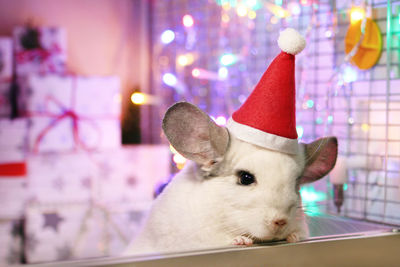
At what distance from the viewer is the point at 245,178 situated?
2.17ft

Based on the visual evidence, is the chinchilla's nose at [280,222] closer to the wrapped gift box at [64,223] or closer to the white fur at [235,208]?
the white fur at [235,208]

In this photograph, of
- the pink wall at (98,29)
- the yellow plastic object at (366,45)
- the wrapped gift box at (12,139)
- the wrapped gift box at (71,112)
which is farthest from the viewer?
the pink wall at (98,29)

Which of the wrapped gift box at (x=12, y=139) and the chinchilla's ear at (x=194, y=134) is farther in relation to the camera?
the wrapped gift box at (x=12, y=139)

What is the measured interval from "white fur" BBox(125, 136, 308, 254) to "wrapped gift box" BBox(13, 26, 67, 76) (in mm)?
1952

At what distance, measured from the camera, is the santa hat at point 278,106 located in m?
0.66

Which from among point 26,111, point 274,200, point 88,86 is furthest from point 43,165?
point 274,200

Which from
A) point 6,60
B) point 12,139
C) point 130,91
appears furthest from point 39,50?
point 130,91

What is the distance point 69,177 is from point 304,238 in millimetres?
1796

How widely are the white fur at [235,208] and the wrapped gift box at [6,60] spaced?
1932mm

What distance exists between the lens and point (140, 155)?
243 cm

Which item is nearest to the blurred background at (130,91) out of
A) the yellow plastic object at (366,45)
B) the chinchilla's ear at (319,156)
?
the yellow plastic object at (366,45)

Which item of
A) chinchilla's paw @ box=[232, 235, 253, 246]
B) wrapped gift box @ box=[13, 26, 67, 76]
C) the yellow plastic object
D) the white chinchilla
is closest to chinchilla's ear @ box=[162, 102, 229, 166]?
the white chinchilla

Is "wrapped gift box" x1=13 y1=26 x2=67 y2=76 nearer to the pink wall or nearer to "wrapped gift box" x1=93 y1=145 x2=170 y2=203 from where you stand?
the pink wall

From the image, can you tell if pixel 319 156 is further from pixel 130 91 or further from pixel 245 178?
pixel 130 91
